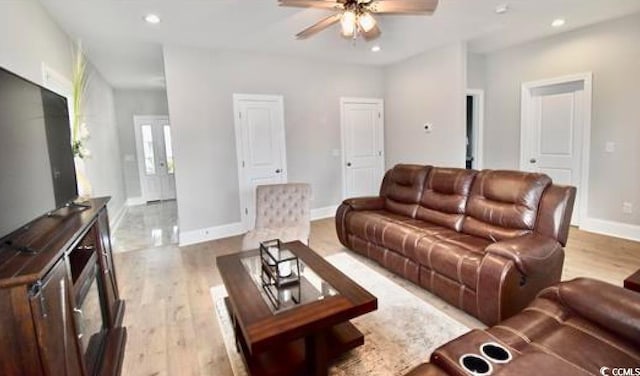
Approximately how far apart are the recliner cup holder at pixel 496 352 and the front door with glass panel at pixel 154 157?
794 cm

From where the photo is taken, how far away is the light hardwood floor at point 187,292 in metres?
2.14

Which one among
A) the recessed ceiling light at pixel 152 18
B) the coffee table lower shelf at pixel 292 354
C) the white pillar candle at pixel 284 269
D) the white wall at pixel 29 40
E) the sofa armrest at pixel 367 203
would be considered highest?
the recessed ceiling light at pixel 152 18

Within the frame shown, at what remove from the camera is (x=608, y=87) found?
4188 millimetres

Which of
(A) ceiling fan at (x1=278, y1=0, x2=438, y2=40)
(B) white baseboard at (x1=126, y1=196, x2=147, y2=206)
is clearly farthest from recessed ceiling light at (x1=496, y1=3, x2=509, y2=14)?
(B) white baseboard at (x1=126, y1=196, x2=147, y2=206)

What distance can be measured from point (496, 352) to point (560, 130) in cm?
475

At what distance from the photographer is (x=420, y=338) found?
88.2 inches

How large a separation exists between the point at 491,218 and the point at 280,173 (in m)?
3.25

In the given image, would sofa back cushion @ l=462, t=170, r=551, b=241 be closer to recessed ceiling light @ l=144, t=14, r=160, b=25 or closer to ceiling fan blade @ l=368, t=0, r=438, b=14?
ceiling fan blade @ l=368, t=0, r=438, b=14

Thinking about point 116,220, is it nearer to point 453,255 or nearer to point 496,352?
point 453,255

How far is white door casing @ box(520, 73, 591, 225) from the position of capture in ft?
14.7

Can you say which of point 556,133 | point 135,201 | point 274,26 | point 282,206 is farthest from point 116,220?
point 556,133

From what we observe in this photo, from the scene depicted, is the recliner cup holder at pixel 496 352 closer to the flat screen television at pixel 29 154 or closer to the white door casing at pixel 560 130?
the flat screen television at pixel 29 154

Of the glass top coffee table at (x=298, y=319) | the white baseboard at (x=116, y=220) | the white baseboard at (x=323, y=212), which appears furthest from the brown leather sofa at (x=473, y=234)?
the white baseboard at (x=116, y=220)

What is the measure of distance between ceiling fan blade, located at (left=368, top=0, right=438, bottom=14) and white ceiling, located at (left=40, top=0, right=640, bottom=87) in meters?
0.75
